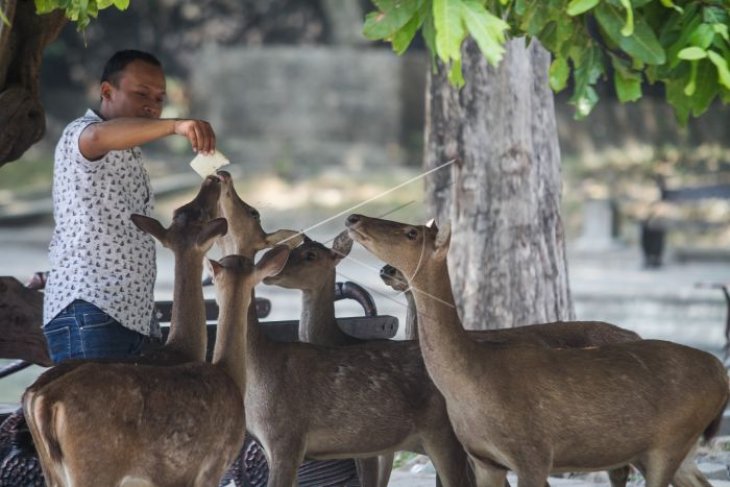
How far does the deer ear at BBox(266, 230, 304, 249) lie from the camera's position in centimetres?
698

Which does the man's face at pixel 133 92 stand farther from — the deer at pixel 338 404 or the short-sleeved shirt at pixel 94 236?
the deer at pixel 338 404

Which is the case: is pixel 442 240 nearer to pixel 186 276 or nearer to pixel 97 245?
pixel 186 276

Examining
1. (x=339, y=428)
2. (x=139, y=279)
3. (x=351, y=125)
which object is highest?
(x=351, y=125)

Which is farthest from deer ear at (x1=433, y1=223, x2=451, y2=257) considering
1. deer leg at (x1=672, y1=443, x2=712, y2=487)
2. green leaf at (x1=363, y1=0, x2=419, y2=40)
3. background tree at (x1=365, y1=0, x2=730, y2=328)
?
background tree at (x1=365, y1=0, x2=730, y2=328)

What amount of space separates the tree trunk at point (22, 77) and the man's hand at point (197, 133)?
1.73 m

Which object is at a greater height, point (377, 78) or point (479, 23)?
point (377, 78)

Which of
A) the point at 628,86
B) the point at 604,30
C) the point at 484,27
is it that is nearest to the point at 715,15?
the point at 604,30

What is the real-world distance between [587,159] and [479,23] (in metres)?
20.0

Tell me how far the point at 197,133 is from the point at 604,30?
1.78 metres

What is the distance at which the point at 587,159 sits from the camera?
24.3 meters

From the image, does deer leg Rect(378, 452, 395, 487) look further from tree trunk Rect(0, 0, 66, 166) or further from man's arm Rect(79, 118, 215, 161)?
tree trunk Rect(0, 0, 66, 166)

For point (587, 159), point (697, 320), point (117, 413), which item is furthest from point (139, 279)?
point (587, 159)

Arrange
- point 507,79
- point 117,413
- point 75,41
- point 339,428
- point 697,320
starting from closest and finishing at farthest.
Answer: point 117,413, point 339,428, point 507,79, point 697,320, point 75,41

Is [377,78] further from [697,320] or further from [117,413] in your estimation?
[117,413]
